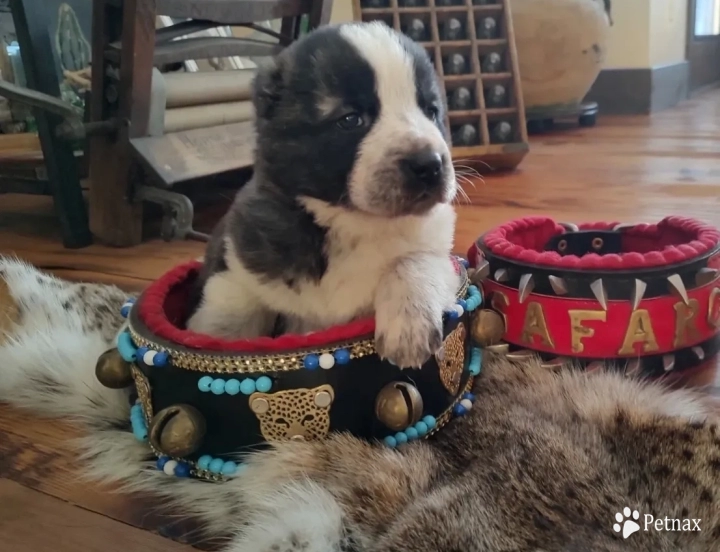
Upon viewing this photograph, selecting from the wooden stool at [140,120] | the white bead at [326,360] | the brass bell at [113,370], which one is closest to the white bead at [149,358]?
the brass bell at [113,370]

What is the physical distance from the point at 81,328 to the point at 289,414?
24.9 inches

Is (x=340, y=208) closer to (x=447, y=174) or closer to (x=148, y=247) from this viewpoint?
(x=447, y=174)

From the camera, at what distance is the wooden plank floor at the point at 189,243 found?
91 centimetres

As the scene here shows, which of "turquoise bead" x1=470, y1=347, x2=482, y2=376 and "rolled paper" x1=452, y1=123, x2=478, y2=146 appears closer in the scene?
"turquoise bead" x1=470, y1=347, x2=482, y2=376

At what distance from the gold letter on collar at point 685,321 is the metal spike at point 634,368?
69 mm

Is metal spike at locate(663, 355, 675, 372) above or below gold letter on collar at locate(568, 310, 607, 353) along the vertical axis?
below

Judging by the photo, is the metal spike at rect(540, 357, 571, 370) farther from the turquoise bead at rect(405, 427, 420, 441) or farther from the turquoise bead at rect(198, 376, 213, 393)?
the turquoise bead at rect(198, 376, 213, 393)

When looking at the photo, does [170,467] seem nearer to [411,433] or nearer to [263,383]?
[263,383]

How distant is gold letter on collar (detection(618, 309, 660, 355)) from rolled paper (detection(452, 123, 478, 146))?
1917 millimetres

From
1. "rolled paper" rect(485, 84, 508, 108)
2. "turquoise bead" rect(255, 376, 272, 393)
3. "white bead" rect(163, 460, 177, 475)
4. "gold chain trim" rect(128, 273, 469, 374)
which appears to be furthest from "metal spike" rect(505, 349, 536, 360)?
"rolled paper" rect(485, 84, 508, 108)

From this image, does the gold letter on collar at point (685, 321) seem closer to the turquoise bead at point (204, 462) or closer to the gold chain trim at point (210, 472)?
the gold chain trim at point (210, 472)

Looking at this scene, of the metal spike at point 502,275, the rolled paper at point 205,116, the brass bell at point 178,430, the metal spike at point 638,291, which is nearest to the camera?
the brass bell at point 178,430

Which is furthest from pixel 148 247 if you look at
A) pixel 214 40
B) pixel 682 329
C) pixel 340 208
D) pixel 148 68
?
pixel 682 329

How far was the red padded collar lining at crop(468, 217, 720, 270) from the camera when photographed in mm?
1134
